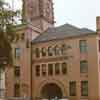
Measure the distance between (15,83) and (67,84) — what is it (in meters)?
9.13

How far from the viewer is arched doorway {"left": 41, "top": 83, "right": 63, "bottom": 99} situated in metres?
46.8

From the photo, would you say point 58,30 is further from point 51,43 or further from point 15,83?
point 15,83

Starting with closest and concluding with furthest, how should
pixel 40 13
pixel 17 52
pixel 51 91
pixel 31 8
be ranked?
pixel 51 91
pixel 17 52
pixel 40 13
pixel 31 8

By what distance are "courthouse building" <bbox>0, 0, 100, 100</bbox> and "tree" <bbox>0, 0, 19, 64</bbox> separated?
26532 millimetres

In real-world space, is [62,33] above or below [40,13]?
below

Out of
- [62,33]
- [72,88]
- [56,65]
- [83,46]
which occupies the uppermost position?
[62,33]

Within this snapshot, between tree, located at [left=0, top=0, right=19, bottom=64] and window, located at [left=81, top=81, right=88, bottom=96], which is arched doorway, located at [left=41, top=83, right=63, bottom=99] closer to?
window, located at [left=81, top=81, right=88, bottom=96]

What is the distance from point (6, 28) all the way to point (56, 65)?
33848mm

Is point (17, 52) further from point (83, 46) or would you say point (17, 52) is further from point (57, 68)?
point (83, 46)

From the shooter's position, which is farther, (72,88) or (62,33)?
(62,33)

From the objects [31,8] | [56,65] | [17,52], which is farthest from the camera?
[31,8]

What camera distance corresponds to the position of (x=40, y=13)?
57.8 meters

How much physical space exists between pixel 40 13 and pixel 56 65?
50.1 ft

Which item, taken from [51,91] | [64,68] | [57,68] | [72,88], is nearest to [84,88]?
[72,88]
